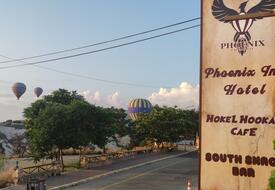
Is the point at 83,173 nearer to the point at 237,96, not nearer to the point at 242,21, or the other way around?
the point at 237,96

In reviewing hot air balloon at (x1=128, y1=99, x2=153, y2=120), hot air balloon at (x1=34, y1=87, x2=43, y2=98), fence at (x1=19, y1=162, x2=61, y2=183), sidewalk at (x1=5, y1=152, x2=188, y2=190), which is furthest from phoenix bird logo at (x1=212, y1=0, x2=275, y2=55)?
hot air balloon at (x1=128, y1=99, x2=153, y2=120)

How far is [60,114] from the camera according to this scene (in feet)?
127

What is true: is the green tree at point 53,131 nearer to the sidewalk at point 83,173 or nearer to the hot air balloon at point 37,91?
the sidewalk at point 83,173

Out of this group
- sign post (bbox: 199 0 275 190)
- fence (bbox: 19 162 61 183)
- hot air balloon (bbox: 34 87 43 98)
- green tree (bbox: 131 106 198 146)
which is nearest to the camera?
sign post (bbox: 199 0 275 190)

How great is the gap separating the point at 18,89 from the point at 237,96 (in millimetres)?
59977

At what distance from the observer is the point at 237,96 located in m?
12.6

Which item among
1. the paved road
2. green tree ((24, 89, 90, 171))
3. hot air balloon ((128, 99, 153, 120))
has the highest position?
hot air balloon ((128, 99, 153, 120))

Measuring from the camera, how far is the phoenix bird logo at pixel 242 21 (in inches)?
483

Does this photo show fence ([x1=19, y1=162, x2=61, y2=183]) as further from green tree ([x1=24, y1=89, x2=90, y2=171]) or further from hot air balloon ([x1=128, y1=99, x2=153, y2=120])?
hot air balloon ([x1=128, y1=99, x2=153, y2=120])

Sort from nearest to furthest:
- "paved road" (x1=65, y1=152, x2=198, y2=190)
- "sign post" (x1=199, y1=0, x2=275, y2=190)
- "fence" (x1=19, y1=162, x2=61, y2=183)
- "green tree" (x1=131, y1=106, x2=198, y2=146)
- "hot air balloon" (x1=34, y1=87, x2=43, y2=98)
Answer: "sign post" (x1=199, y1=0, x2=275, y2=190) → "paved road" (x1=65, y1=152, x2=198, y2=190) → "fence" (x1=19, y1=162, x2=61, y2=183) → "green tree" (x1=131, y1=106, x2=198, y2=146) → "hot air balloon" (x1=34, y1=87, x2=43, y2=98)

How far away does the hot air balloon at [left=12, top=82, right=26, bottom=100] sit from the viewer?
6900 centimetres

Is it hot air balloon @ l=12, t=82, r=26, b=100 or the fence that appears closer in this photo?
the fence

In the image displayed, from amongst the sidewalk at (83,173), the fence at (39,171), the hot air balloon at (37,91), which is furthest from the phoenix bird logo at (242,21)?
the hot air balloon at (37,91)

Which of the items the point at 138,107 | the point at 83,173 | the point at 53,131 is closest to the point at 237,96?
the point at 83,173
